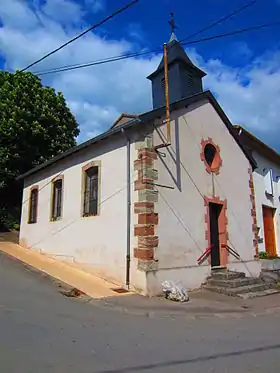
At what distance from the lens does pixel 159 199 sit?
382 inches

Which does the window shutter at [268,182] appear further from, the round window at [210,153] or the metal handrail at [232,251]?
the round window at [210,153]

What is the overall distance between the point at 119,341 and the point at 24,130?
16951mm

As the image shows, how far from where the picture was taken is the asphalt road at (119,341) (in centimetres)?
417

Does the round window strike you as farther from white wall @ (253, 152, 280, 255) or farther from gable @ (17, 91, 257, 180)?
white wall @ (253, 152, 280, 255)

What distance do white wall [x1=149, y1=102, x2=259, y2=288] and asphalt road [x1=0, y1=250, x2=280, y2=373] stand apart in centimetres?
251

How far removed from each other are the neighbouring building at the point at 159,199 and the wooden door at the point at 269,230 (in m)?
3.48

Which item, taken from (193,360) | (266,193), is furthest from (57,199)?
(193,360)

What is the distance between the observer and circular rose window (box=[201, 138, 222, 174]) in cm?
1187

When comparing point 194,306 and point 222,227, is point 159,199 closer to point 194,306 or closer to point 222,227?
point 194,306

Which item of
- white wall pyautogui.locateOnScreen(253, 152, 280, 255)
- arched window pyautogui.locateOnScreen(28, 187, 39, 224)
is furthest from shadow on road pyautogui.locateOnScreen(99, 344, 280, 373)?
arched window pyautogui.locateOnScreen(28, 187, 39, 224)

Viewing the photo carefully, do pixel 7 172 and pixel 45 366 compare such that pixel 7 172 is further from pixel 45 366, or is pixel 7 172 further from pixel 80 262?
pixel 45 366

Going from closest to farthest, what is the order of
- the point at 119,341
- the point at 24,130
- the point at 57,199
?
the point at 119,341, the point at 57,199, the point at 24,130

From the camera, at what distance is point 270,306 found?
28.3 ft

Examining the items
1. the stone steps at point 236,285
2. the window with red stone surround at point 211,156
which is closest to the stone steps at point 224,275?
the stone steps at point 236,285
